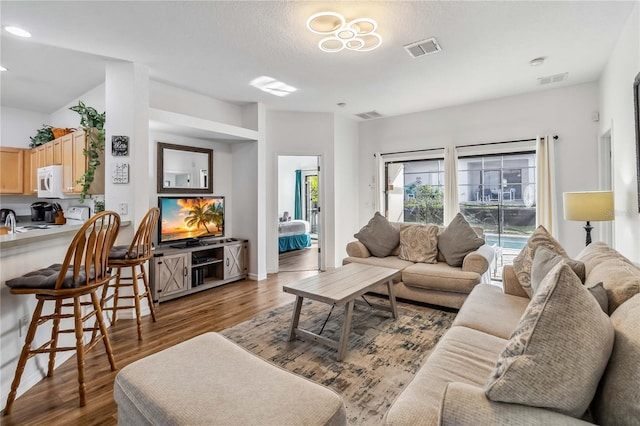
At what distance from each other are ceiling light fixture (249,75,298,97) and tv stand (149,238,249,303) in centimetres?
224

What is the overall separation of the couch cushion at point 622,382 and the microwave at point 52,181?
16.9ft

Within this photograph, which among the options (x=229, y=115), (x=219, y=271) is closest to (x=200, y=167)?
(x=229, y=115)

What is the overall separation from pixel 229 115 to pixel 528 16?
3.85 meters

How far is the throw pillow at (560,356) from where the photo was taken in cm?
89

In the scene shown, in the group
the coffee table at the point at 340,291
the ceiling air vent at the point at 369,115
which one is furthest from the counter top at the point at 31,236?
the ceiling air vent at the point at 369,115

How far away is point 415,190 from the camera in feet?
18.5

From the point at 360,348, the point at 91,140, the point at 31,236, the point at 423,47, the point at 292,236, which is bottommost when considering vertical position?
the point at 360,348

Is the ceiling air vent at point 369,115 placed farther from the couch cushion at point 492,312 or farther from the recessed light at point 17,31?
the recessed light at point 17,31

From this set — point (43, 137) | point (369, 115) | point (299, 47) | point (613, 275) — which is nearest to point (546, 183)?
point (369, 115)

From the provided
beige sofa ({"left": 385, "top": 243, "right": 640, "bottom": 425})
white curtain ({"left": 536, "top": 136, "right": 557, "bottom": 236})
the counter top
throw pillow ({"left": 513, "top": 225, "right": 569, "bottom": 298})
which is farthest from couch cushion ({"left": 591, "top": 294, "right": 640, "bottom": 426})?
white curtain ({"left": 536, "top": 136, "right": 557, "bottom": 236})

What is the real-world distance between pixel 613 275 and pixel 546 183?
3.35 m

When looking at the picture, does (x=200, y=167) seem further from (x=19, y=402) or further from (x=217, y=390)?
(x=217, y=390)

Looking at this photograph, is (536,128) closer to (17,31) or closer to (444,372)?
(444,372)

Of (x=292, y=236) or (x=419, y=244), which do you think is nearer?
(x=419, y=244)
